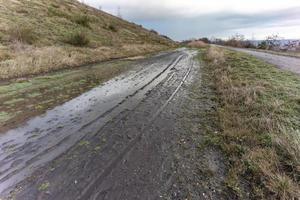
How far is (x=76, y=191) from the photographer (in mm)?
3006

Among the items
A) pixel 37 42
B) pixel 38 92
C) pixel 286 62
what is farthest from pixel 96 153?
pixel 37 42

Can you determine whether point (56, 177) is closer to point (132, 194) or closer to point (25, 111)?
point (132, 194)

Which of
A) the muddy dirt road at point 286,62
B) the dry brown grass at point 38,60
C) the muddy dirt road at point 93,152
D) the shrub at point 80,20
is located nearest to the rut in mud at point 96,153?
the muddy dirt road at point 93,152

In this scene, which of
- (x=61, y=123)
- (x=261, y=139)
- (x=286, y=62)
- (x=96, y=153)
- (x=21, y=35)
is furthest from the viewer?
(x=21, y=35)

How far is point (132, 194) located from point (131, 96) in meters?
5.19

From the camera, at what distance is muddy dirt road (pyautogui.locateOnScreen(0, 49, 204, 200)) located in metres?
3.08

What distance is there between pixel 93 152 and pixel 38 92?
5.23m

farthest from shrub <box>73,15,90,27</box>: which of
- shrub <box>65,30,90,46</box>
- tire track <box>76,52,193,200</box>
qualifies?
tire track <box>76,52,193,200</box>

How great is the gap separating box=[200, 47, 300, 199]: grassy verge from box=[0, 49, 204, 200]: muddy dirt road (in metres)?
1.08

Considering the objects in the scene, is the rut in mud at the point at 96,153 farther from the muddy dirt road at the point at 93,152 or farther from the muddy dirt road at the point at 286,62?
the muddy dirt road at the point at 286,62

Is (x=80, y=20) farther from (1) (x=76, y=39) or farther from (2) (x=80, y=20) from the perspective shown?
(1) (x=76, y=39)

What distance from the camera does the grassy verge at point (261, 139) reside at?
3.08 metres

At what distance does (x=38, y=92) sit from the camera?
8.09 meters

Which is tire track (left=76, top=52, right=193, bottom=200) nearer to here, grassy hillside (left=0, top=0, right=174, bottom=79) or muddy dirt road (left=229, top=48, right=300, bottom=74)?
grassy hillside (left=0, top=0, right=174, bottom=79)
